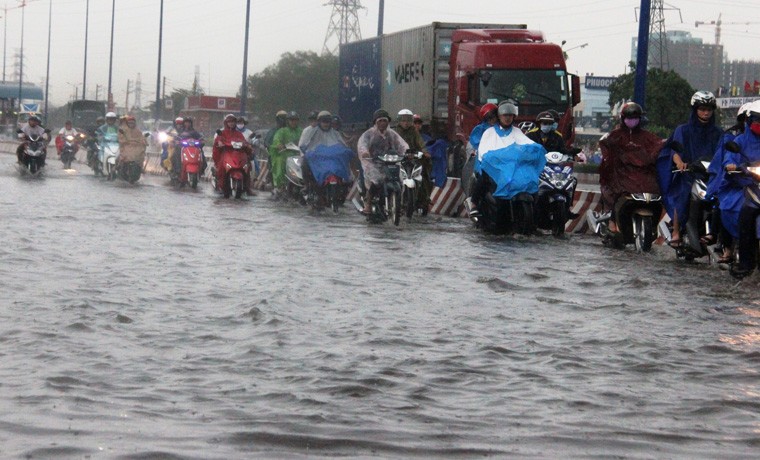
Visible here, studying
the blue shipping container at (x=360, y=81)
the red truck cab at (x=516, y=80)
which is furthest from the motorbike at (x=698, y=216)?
the blue shipping container at (x=360, y=81)

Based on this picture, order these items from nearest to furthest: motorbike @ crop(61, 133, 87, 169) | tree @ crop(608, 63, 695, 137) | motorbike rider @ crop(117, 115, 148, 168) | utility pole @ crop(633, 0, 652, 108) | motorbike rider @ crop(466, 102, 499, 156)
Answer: motorbike rider @ crop(466, 102, 499, 156), utility pole @ crop(633, 0, 652, 108), motorbike rider @ crop(117, 115, 148, 168), motorbike @ crop(61, 133, 87, 169), tree @ crop(608, 63, 695, 137)

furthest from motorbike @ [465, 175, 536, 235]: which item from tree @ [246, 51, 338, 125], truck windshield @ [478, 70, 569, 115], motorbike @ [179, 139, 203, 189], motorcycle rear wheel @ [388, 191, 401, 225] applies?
tree @ [246, 51, 338, 125]

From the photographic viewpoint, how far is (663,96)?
80.6 meters

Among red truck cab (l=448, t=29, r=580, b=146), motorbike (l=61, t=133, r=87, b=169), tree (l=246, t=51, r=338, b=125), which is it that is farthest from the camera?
tree (l=246, t=51, r=338, b=125)

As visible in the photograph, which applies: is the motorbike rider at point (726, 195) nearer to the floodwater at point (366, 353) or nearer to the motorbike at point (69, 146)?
the floodwater at point (366, 353)

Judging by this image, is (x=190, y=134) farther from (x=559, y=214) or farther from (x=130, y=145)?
(x=559, y=214)

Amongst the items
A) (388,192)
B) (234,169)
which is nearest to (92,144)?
(234,169)

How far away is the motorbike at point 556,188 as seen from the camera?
17.0 metres

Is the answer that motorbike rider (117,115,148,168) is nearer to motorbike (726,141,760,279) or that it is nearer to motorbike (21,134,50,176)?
motorbike (21,134,50,176)

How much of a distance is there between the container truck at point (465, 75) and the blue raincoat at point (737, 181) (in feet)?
43.8

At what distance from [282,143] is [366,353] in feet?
58.4

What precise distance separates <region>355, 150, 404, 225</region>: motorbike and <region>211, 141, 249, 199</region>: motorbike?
6.39 metres

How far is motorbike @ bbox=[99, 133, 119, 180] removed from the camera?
32.6 meters

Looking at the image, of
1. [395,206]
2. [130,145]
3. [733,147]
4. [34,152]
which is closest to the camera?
[733,147]
